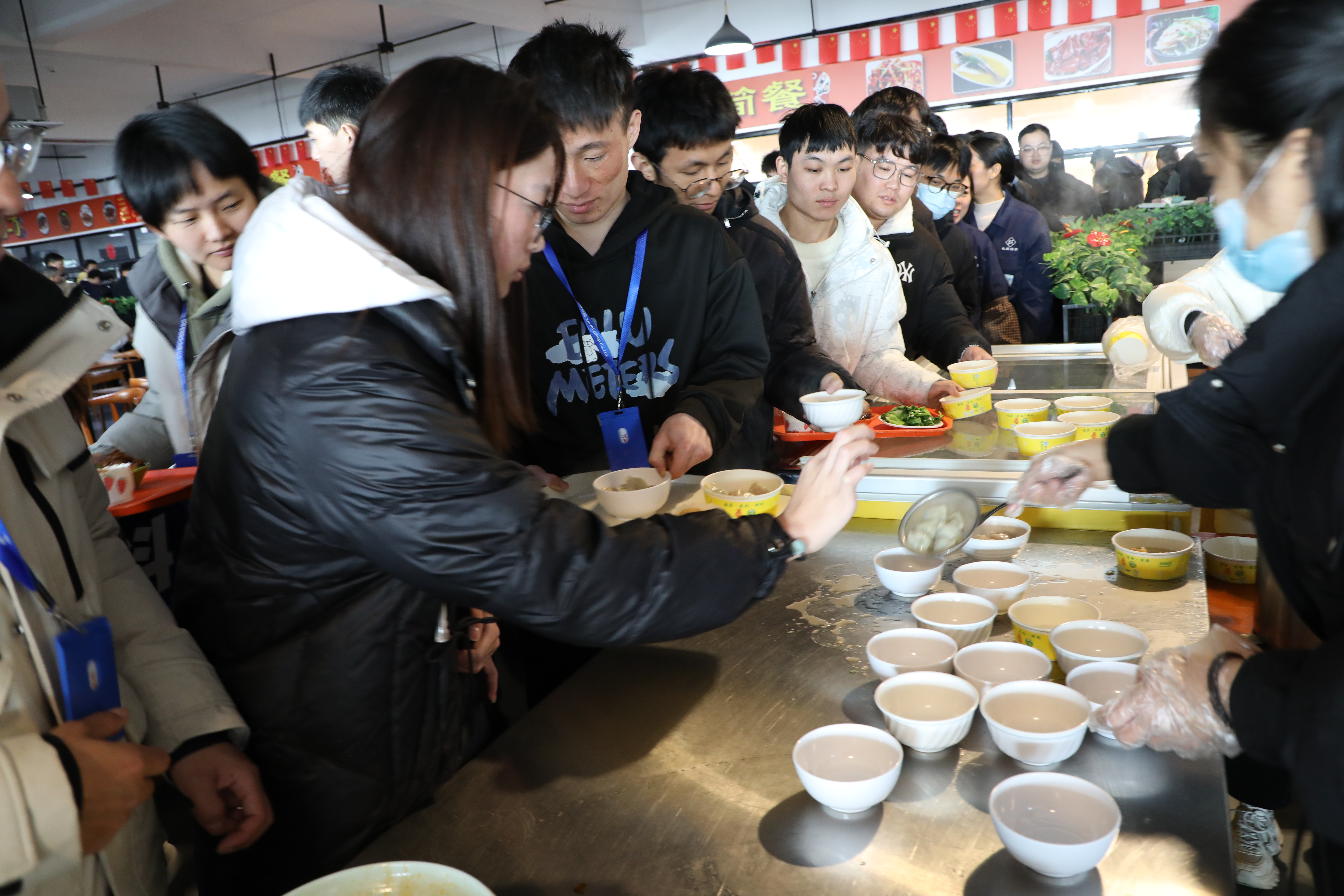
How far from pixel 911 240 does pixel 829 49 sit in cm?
599

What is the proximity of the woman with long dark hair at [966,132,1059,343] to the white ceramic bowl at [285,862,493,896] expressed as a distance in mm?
4653

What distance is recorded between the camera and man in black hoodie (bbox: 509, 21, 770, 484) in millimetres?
2188

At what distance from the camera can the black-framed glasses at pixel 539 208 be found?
1120mm

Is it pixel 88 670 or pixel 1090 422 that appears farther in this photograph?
pixel 1090 422

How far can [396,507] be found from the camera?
0.97 meters

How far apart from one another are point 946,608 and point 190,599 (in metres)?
1.18

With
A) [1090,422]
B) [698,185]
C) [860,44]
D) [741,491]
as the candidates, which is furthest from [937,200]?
[860,44]

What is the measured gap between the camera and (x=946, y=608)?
143 centimetres

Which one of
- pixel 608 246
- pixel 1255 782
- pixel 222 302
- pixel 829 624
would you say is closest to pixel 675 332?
pixel 608 246

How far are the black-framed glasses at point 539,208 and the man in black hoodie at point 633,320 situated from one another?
33.8 inches

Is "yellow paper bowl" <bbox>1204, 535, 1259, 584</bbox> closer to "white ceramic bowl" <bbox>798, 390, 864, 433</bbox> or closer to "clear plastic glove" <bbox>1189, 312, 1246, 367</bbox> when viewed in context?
"clear plastic glove" <bbox>1189, 312, 1246, 367</bbox>

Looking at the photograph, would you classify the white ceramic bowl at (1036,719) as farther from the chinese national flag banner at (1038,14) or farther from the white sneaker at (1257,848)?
the chinese national flag banner at (1038,14)

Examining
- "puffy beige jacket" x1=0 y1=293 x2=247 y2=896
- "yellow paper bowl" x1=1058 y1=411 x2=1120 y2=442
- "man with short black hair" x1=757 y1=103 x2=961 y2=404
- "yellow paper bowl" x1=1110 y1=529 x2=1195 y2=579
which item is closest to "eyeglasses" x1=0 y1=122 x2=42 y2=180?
"puffy beige jacket" x1=0 y1=293 x2=247 y2=896

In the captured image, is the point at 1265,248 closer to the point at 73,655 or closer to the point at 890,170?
the point at 73,655
